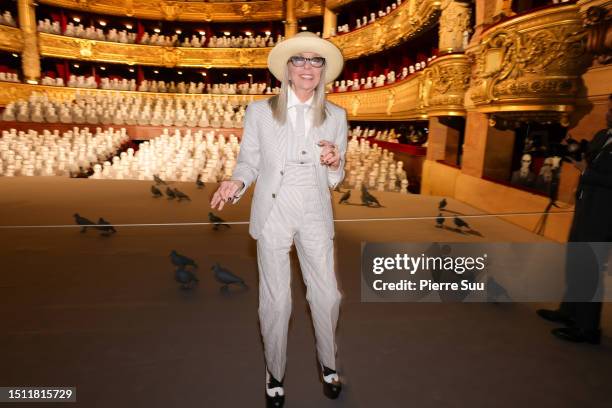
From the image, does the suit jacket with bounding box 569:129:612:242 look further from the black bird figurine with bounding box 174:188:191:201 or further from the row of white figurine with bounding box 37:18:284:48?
the row of white figurine with bounding box 37:18:284:48

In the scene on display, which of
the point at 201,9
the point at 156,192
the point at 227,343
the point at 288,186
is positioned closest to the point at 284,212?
the point at 288,186

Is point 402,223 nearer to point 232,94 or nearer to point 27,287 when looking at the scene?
point 27,287

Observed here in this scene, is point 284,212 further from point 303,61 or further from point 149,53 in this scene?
point 149,53

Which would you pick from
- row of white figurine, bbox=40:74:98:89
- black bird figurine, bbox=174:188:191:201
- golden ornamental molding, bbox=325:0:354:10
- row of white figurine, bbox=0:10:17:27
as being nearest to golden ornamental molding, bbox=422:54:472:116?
black bird figurine, bbox=174:188:191:201

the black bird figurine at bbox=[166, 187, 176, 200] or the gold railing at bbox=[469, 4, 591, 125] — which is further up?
the gold railing at bbox=[469, 4, 591, 125]

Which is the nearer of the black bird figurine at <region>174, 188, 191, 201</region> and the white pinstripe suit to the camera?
the white pinstripe suit

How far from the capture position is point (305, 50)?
1736 millimetres

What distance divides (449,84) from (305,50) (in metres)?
6.76

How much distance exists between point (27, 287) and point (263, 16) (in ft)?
69.1

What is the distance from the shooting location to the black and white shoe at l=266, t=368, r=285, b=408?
1.78 m

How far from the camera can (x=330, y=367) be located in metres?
1.89

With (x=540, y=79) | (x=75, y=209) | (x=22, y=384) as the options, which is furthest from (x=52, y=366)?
(x=540, y=79)

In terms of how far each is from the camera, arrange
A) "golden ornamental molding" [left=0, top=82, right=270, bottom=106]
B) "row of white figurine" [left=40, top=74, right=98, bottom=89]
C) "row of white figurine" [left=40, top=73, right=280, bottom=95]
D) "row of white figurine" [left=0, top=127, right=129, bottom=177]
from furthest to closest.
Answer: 1. "row of white figurine" [left=40, top=73, right=280, bottom=95]
2. "row of white figurine" [left=40, top=74, right=98, bottom=89]
3. "golden ornamental molding" [left=0, top=82, right=270, bottom=106]
4. "row of white figurine" [left=0, top=127, right=129, bottom=177]

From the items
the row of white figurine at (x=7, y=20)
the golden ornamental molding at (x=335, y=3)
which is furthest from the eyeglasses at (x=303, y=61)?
the row of white figurine at (x=7, y=20)
